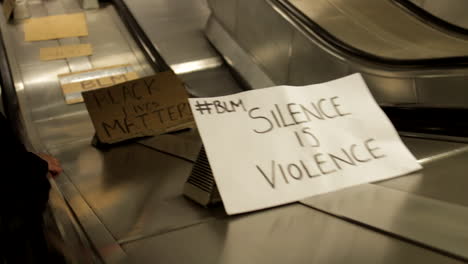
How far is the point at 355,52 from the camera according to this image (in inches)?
82.2

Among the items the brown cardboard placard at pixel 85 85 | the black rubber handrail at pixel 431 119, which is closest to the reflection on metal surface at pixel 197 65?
the brown cardboard placard at pixel 85 85

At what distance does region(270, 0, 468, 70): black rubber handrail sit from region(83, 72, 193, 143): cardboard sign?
83 centimetres

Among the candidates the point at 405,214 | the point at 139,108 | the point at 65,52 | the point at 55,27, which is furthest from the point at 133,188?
the point at 55,27

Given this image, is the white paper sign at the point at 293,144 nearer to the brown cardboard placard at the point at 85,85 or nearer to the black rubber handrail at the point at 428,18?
the black rubber handrail at the point at 428,18

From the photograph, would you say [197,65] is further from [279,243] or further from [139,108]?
[279,243]

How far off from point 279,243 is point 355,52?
4.79ft

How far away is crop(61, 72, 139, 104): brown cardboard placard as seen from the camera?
2734 mm

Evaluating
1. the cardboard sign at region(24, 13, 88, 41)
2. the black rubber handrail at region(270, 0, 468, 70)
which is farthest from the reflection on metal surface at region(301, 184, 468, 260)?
the cardboard sign at region(24, 13, 88, 41)

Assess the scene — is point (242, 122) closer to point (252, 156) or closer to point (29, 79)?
point (252, 156)

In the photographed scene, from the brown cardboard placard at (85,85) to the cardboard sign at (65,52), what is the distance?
41 cm

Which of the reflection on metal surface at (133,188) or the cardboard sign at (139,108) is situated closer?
the reflection on metal surface at (133,188)

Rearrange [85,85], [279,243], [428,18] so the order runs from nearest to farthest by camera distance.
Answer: [279,243] → [428,18] → [85,85]

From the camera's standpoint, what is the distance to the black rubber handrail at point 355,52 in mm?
1545

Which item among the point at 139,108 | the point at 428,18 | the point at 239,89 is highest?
the point at 428,18
